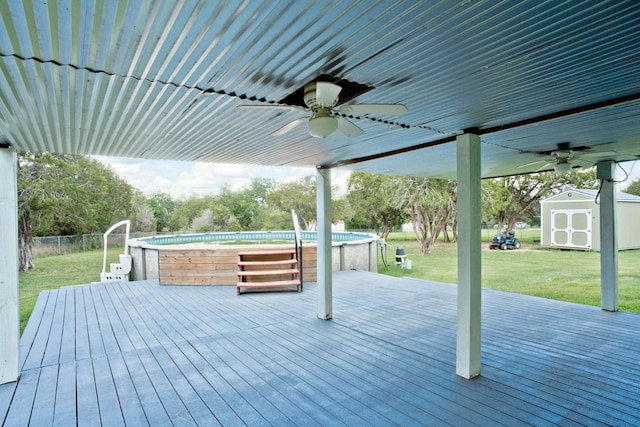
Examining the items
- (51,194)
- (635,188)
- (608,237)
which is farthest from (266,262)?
(635,188)

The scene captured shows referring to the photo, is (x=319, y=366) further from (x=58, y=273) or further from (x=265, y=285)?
(x=58, y=273)

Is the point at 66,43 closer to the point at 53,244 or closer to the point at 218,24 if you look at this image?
the point at 218,24

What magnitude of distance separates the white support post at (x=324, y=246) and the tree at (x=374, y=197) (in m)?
9.29

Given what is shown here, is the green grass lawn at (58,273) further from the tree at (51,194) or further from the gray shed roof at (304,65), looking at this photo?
the gray shed roof at (304,65)

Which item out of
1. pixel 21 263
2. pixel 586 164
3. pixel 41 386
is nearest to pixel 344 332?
pixel 41 386

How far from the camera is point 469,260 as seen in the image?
313 centimetres

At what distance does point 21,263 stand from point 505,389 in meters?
14.7

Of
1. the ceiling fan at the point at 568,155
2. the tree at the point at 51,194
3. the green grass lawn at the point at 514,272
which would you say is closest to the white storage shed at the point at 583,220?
the green grass lawn at the point at 514,272

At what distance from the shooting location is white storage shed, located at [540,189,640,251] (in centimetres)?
1255

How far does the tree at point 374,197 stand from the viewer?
48.0ft

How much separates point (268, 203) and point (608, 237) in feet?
68.6

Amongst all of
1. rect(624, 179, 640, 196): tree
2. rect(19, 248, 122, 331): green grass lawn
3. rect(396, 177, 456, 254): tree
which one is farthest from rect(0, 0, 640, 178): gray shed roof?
rect(624, 179, 640, 196): tree

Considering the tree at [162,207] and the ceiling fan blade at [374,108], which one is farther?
the tree at [162,207]

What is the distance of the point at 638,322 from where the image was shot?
4535 mm
